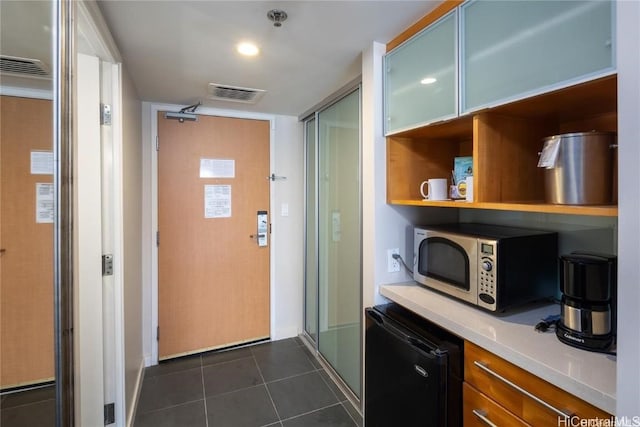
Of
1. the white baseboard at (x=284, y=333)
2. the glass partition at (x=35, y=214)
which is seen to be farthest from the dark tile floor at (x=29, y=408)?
the white baseboard at (x=284, y=333)

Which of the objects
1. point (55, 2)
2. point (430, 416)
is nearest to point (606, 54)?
point (430, 416)

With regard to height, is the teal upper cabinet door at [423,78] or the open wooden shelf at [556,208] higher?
the teal upper cabinet door at [423,78]

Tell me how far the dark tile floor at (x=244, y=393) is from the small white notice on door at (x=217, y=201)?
1.27 metres

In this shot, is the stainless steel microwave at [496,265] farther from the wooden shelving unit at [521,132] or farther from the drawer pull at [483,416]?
the drawer pull at [483,416]

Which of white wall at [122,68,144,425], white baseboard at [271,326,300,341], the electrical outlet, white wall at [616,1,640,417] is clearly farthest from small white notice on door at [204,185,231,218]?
white wall at [616,1,640,417]

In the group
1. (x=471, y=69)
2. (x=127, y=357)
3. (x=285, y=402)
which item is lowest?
(x=285, y=402)

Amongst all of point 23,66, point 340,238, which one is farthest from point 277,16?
point 340,238

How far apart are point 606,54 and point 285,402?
241 centimetres

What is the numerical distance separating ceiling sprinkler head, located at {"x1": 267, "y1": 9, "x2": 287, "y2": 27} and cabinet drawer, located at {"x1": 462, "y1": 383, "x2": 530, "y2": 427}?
5.57ft

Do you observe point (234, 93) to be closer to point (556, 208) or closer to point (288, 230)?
point (288, 230)

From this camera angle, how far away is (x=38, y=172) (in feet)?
3.09

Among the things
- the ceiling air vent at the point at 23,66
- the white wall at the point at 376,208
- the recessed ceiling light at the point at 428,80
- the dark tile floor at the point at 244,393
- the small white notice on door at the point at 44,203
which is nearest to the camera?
the ceiling air vent at the point at 23,66

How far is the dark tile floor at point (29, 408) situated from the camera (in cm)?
85

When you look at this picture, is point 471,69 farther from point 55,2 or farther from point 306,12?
point 55,2
